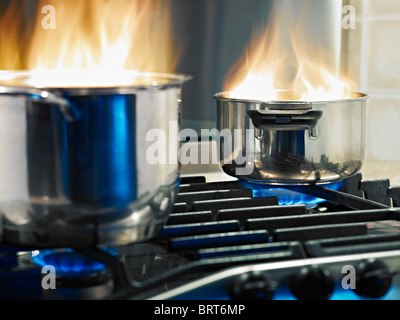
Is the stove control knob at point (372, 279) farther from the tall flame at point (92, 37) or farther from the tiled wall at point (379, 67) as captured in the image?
the tiled wall at point (379, 67)

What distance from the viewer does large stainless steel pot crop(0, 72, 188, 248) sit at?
510mm

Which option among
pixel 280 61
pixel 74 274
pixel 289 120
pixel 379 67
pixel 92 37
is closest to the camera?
pixel 74 274

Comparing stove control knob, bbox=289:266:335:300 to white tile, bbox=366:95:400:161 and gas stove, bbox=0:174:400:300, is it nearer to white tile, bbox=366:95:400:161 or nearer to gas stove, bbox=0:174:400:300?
gas stove, bbox=0:174:400:300

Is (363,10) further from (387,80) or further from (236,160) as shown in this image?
(236,160)

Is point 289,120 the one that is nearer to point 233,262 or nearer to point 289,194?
point 289,194

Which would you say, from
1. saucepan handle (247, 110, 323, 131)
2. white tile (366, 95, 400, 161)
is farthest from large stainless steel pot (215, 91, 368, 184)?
white tile (366, 95, 400, 161)

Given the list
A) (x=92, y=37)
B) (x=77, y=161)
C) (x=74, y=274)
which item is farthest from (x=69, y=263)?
(x=92, y=37)

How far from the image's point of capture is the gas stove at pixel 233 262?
0.52 m

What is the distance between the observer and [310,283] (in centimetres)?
53

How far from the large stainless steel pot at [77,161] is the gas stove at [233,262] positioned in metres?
0.05

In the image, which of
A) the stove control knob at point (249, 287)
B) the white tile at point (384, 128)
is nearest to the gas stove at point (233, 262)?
the stove control knob at point (249, 287)

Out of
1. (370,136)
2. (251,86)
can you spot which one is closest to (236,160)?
(251,86)

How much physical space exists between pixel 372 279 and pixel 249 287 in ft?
0.41

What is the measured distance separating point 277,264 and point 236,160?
309 mm
